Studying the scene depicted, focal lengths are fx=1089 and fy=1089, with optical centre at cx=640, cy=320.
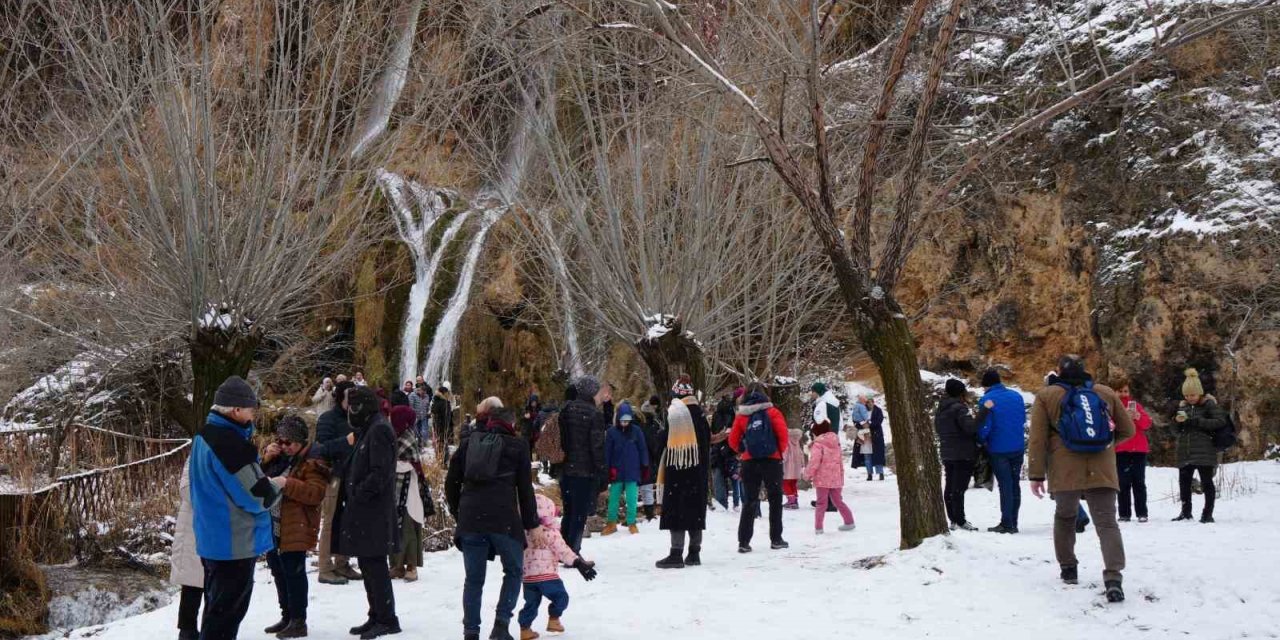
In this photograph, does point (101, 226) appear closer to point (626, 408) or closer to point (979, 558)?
point (626, 408)

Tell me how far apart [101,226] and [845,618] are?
14.3m

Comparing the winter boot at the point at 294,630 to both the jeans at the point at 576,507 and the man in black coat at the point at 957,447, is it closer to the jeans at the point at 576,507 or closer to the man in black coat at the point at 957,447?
the jeans at the point at 576,507

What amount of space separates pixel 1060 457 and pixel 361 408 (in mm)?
4635

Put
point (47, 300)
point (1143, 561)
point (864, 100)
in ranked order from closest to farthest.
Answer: point (1143, 561), point (864, 100), point (47, 300)

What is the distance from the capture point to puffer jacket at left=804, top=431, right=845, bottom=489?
1162 centimetres

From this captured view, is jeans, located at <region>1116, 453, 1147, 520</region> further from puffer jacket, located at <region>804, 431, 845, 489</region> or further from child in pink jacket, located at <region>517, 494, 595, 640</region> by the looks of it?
child in pink jacket, located at <region>517, 494, 595, 640</region>

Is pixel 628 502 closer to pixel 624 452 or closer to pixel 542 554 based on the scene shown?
pixel 624 452

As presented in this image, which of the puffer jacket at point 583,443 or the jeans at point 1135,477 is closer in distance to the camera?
the puffer jacket at point 583,443

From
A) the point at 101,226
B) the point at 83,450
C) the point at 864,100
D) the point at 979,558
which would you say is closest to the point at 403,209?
the point at 101,226

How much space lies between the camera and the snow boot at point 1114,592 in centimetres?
704

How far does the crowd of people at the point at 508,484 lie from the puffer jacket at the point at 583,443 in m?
0.02

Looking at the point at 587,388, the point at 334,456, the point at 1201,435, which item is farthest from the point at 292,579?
the point at 1201,435

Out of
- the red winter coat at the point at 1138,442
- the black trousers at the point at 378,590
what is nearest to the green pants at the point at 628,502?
the red winter coat at the point at 1138,442

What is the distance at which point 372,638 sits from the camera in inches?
272
